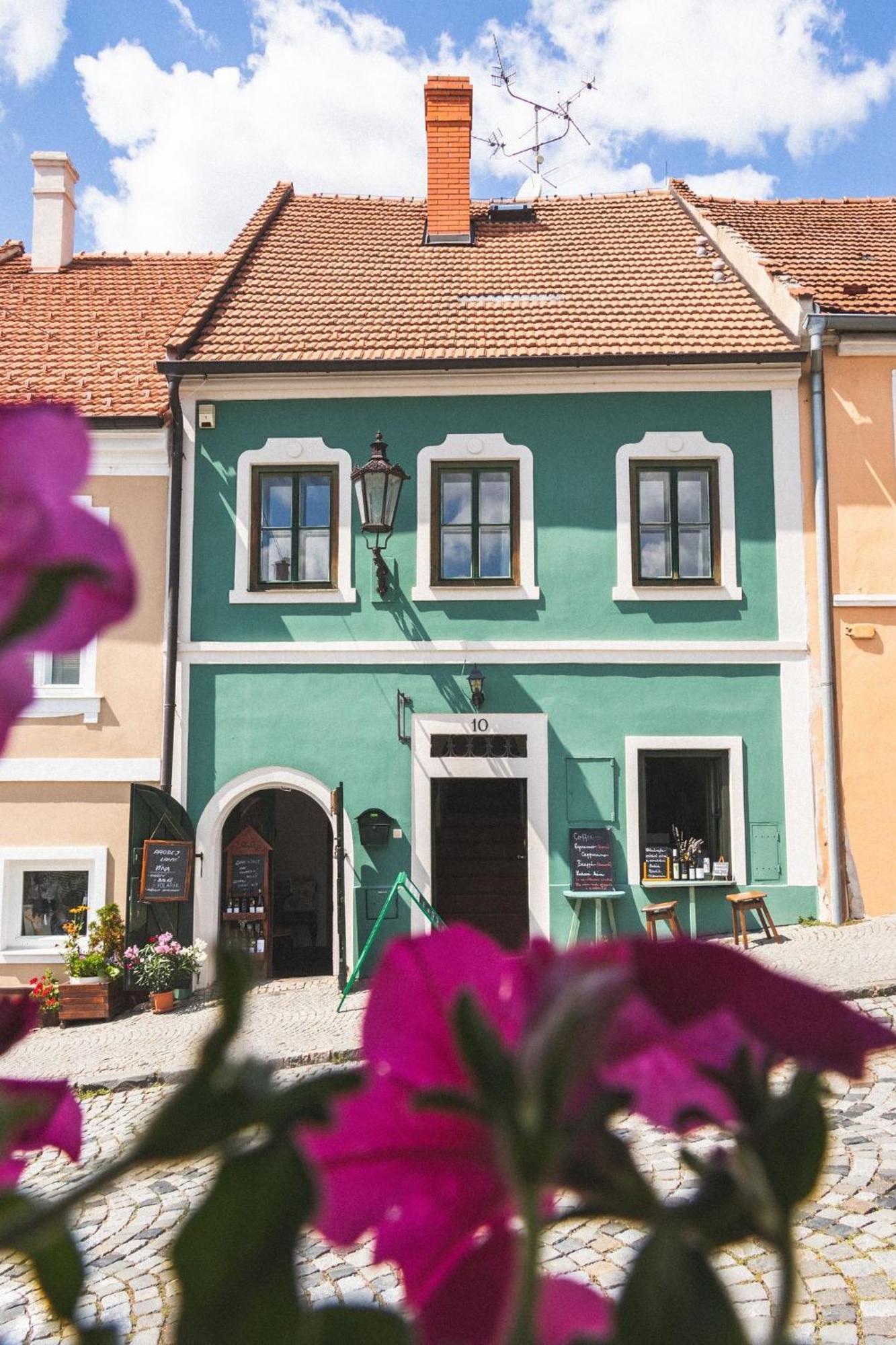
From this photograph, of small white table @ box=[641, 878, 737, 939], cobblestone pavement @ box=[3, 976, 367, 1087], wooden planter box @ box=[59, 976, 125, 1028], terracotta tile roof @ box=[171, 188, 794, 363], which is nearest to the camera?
cobblestone pavement @ box=[3, 976, 367, 1087]

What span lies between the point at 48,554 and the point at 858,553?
10.8 metres

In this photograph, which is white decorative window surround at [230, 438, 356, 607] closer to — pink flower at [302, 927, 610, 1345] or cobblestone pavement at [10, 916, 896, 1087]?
cobblestone pavement at [10, 916, 896, 1087]

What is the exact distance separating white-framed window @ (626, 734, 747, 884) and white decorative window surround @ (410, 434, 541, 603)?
6.19 ft

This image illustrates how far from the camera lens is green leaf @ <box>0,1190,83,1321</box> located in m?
0.26

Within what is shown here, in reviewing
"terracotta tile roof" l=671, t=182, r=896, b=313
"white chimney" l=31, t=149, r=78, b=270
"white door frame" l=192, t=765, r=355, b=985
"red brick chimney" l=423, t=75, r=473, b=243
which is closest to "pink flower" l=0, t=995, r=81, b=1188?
"white door frame" l=192, t=765, r=355, b=985

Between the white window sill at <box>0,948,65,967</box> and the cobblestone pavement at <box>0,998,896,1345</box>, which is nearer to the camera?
the cobblestone pavement at <box>0,998,896,1345</box>

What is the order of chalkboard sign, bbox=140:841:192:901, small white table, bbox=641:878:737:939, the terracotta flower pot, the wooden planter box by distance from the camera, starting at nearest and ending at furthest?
the wooden planter box, the terracotta flower pot, chalkboard sign, bbox=140:841:192:901, small white table, bbox=641:878:737:939

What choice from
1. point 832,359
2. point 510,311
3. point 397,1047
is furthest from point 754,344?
point 397,1047

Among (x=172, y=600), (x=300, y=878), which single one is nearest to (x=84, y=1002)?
(x=172, y=600)

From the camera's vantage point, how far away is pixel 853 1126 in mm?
5426

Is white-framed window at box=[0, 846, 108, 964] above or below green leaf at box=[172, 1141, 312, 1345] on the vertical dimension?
below

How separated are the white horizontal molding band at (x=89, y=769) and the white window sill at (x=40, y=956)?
1557mm

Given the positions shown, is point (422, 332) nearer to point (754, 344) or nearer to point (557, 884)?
point (754, 344)

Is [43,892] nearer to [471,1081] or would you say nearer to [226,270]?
[226,270]
